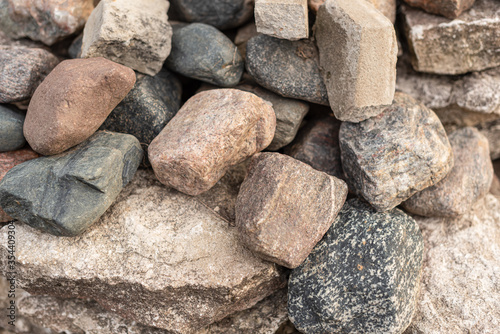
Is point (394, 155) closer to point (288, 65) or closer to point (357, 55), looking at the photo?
point (357, 55)

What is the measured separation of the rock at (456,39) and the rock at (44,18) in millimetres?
1807

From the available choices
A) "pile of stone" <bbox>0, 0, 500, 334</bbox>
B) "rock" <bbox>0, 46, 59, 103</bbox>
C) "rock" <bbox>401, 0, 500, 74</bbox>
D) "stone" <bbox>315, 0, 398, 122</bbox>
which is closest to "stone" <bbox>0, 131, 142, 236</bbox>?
"pile of stone" <bbox>0, 0, 500, 334</bbox>

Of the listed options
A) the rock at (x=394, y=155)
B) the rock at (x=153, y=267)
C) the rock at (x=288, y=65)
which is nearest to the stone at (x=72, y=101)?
the rock at (x=153, y=267)

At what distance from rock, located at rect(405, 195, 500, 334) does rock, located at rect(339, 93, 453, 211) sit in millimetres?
398

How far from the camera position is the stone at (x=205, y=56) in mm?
2053

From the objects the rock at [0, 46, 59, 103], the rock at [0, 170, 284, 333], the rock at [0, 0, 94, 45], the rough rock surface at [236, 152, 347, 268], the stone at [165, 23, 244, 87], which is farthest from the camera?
the rock at [0, 0, 94, 45]

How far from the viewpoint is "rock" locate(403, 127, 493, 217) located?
207 cm

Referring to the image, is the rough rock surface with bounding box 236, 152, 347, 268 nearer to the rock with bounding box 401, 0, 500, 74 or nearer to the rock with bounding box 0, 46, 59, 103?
the rock with bounding box 401, 0, 500, 74

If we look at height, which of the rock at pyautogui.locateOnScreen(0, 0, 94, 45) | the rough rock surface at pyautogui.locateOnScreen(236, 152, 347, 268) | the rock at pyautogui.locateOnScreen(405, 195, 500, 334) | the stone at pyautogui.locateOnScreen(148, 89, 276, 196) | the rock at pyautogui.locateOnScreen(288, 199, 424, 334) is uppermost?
the rock at pyautogui.locateOnScreen(0, 0, 94, 45)

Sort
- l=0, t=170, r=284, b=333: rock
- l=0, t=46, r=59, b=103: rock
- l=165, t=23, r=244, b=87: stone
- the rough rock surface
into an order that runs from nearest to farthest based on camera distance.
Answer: the rough rock surface, l=0, t=170, r=284, b=333: rock, l=0, t=46, r=59, b=103: rock, l=165, t=23, r=244, b=87: stone

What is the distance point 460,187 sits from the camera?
209 centimetres

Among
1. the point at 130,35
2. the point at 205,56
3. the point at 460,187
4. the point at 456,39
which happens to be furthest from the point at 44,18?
the point at 460,187

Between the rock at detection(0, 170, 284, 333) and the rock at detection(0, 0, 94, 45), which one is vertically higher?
the rock at detection(0, 0, 94, 45)

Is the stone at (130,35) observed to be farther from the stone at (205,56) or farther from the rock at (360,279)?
the rock at (360,279)
